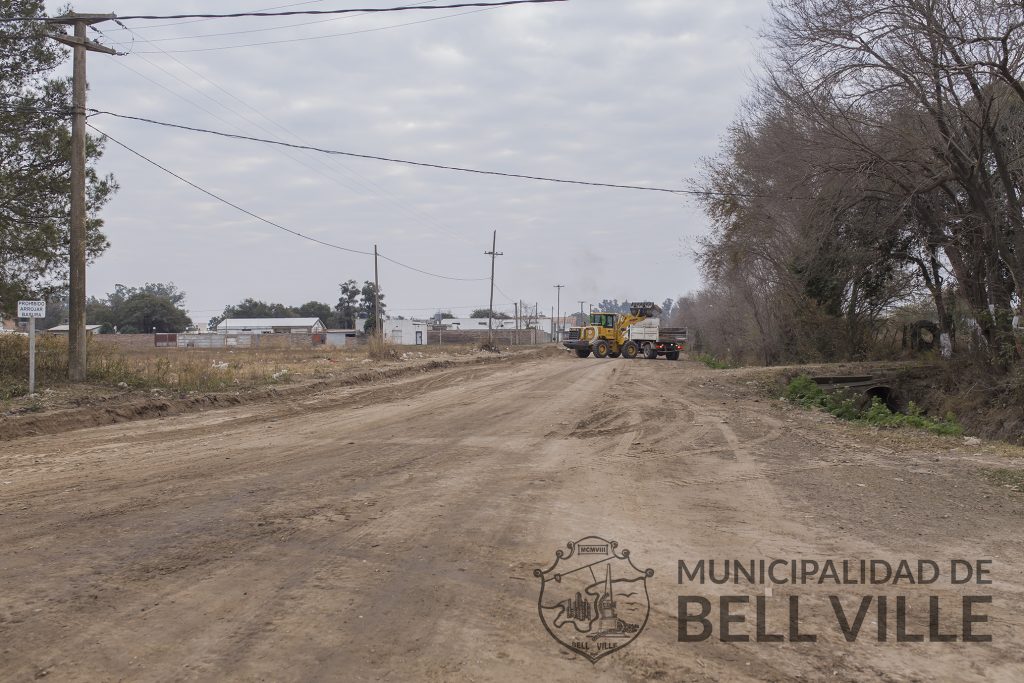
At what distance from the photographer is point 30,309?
1641cm

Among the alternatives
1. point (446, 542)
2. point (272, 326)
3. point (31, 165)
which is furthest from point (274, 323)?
point (446, 542)

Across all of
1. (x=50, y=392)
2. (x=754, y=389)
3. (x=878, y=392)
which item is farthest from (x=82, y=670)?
(x=878, y=392)

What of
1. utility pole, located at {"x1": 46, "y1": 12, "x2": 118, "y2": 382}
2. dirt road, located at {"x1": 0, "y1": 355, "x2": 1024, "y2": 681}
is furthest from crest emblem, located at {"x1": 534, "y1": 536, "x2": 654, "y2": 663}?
utility pole, located at {"x1": 46, "y1": 12, "x2": 118, "y2": 382}

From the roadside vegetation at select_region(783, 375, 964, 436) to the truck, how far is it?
2532cm

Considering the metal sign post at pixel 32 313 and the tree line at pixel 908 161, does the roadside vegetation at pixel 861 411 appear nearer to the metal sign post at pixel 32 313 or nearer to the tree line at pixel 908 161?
the tree line at pixel 908 161

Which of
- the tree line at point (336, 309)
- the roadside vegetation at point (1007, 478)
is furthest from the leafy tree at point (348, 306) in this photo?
the roadside vegetation at point (1007, 478)

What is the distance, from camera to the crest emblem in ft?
15.3

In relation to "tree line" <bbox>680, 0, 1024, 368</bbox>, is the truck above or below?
below

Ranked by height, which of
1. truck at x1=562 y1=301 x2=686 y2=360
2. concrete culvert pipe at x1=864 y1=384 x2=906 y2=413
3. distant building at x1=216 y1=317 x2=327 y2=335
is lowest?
concrete culvert pipe at x1=864 y1=384 x2=906 y2=413

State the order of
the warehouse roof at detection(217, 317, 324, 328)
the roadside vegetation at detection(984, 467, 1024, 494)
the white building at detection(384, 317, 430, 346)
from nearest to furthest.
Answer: the roadside vegetation at detection(984, 467, 1024, 494)
the white building at detection(384, 317, 430, 346)
the warehouse roof at detection(217, 317, 324, 328)

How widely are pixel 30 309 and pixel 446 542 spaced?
1419 centimetres

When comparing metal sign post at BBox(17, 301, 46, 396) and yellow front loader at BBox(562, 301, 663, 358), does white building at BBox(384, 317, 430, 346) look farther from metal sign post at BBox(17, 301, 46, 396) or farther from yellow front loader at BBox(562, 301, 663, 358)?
metal sign post at BBox(17, 301, 46, 396)

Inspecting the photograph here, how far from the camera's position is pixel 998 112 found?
61.4 feet

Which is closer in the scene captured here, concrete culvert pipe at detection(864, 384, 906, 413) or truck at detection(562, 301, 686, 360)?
concrete culvert pipe at detection(864, 384, 906, 413)
